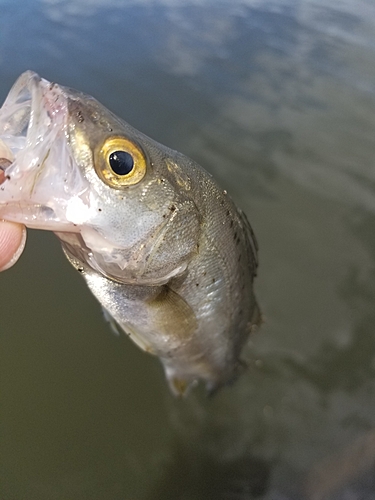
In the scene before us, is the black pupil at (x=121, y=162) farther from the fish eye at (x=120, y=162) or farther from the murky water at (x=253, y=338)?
the murky water at (x=253, y=338)

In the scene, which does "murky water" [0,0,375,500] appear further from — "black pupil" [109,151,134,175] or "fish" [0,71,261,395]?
"black pupil" [109,151,134,175]

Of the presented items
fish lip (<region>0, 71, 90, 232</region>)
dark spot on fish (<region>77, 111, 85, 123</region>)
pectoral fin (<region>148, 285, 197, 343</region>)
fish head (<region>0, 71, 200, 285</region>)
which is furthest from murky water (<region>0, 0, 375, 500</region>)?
dark spot on fish (<region>77, 111, 85, 123</region>)

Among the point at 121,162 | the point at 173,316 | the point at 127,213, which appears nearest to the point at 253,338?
the point at 173,316

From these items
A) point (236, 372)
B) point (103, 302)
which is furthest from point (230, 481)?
point (103, 302)

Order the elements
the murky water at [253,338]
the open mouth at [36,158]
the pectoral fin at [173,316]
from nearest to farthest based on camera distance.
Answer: the open mouth at [36,158], the pectoral fin at [173,316], the murky water at [253,338]

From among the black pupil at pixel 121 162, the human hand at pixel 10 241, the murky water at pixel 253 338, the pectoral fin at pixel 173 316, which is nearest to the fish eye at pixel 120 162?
the black pupil at pixel 121 162

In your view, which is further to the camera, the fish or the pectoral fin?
the pectoral fin

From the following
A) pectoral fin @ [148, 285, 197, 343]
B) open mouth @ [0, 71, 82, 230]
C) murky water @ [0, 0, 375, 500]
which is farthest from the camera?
murky water @ [0, 0, 375, 500]
